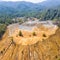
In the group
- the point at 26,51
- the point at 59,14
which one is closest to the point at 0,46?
the point at 26,51

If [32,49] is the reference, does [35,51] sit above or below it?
below

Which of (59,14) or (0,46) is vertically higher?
(0,46)

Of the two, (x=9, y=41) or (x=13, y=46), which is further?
(x=9, y=41)

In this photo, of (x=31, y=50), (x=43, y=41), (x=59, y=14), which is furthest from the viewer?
(x=59, y=14)

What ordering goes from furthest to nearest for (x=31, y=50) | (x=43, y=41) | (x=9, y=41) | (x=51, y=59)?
(x=9, y=41) < (x=43, y=41) < (x=31, y=50) < (x=51, y=59)

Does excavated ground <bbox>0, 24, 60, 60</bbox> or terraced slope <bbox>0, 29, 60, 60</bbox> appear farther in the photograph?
excavated ground <bbox>0, 24, 60, 60</bbox>

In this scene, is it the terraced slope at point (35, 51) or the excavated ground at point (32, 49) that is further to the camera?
the excavated ground at point (32, 49)

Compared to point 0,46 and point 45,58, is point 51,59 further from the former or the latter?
point 0,46

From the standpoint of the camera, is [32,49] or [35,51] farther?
[32,49]
